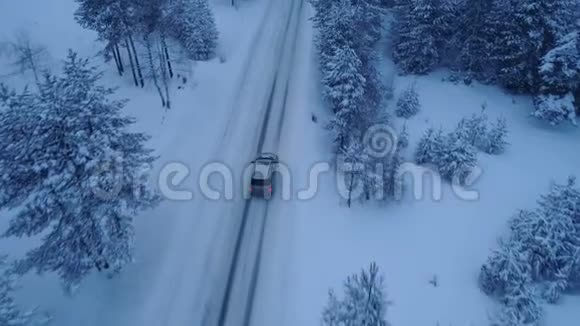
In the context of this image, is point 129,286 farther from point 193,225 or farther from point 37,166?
point 37,166

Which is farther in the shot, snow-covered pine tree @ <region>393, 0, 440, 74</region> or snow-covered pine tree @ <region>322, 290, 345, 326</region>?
snow-covered pine tree @ <region>393, 0, 440, 74</region>

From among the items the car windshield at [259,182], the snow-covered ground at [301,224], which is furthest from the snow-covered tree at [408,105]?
the car windshield at [259,182]

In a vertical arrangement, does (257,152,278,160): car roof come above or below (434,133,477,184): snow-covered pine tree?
below

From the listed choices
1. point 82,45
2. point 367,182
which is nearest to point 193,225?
point 367,182

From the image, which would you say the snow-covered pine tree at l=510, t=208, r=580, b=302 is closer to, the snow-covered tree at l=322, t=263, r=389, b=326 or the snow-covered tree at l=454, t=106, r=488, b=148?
the snow-covered tree at l=454, t=106, r=488, b=148

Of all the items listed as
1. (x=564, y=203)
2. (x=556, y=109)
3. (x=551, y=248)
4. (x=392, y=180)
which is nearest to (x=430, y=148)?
(x=392, y=180)

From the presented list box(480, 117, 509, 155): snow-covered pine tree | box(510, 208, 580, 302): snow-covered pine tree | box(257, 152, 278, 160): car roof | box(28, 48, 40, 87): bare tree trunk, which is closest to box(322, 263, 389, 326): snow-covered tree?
box(510, 208, 580, 302): snow-covered pine tree

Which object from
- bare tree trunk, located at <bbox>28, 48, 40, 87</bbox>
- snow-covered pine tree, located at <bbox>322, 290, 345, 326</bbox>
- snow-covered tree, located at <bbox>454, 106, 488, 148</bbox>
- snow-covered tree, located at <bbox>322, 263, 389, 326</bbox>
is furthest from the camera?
bare tree trunk, located at <bbox>28, 48, 40, 87</bbox>
